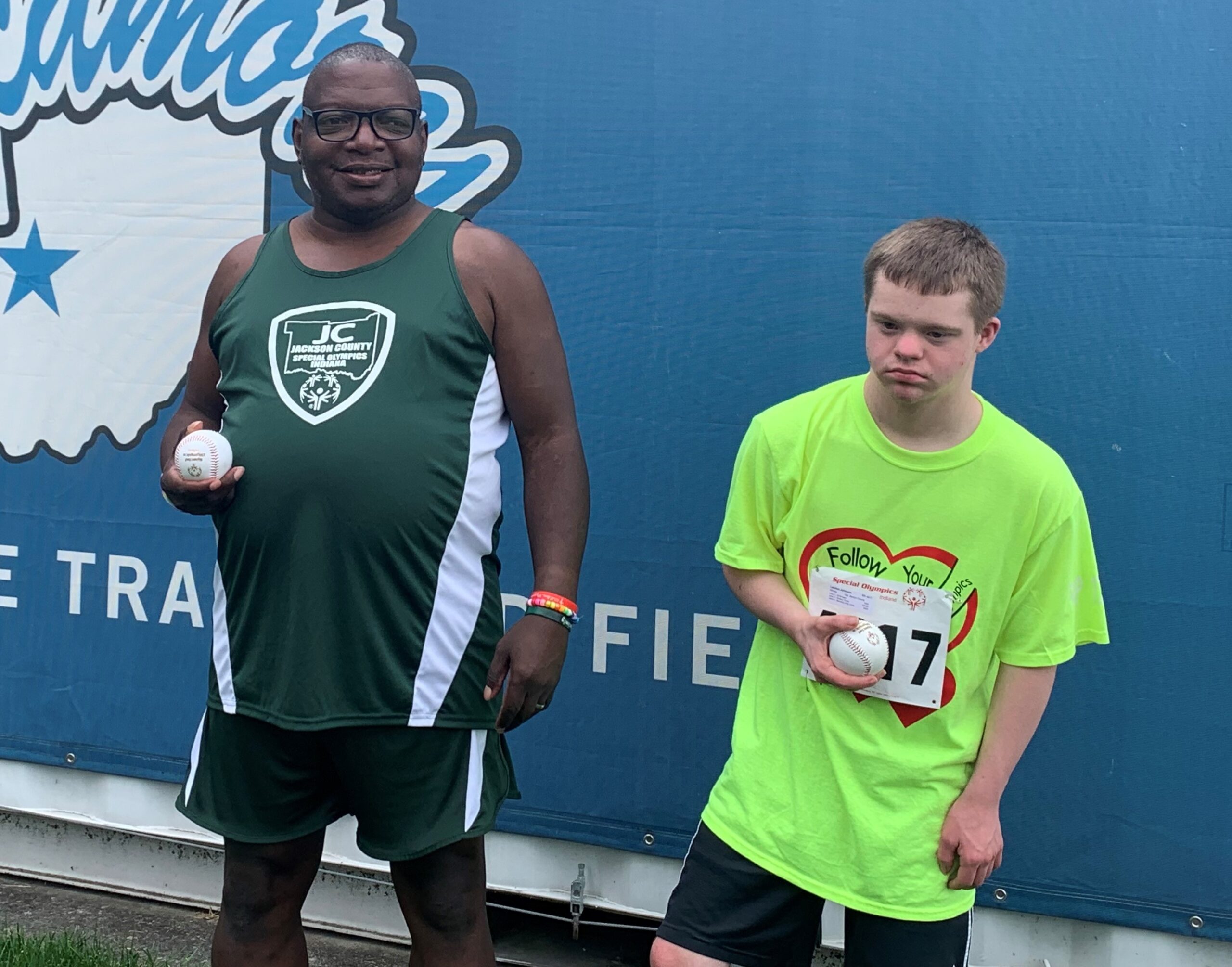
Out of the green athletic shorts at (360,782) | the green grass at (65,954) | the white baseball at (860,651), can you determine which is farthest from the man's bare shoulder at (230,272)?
the green grass at (65,954)

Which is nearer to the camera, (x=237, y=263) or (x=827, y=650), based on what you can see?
(x=827, y=650)

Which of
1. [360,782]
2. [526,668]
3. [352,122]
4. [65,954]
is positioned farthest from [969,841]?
[65,954]

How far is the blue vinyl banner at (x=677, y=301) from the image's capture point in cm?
231

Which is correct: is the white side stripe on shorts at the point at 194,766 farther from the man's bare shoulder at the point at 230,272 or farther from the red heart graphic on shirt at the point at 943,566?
the red heart graphic on shirt at the point at 943,566

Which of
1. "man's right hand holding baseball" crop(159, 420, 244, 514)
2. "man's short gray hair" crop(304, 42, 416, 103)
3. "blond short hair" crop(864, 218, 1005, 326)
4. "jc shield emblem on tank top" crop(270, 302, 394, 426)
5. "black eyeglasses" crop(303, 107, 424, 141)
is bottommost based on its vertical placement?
"man's right hand holding baseball" crop(159, 420, 244, 514)

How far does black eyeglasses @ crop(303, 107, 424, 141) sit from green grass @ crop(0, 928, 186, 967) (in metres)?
1.76

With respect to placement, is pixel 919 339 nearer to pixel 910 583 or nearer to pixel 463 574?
pixel 910 583

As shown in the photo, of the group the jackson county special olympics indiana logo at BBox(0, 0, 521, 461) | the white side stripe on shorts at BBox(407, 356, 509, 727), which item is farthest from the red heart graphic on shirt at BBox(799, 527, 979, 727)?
the jackson county special olympics indiana logo at BBox(0, 0, 521, 461)

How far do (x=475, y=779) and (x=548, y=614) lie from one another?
0.28 meters

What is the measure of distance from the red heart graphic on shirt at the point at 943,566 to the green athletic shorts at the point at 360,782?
0.58 m

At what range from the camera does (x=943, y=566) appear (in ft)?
5.72

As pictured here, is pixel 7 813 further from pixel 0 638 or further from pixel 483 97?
pixel 483 97

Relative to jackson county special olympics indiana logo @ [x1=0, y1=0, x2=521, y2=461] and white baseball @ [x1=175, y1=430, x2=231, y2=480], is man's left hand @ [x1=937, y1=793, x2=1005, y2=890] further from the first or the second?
jackson county special olympics indiana logo @ [x1=0, y1=0, x2=521, y2=461]

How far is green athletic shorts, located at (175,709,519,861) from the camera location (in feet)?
6.18
